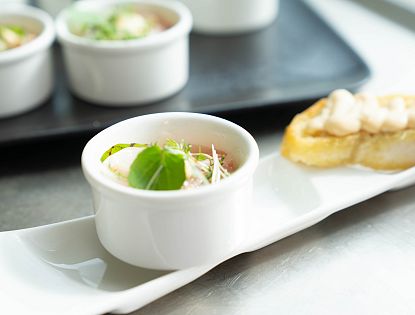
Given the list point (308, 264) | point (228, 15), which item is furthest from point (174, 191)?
point (228, 15)

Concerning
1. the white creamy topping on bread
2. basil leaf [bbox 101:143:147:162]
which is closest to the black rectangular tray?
the white creamy topping on bread

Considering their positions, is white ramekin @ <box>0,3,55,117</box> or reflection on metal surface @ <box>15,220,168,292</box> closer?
reflection on metal surface @ <box>15,220,168,292</box>

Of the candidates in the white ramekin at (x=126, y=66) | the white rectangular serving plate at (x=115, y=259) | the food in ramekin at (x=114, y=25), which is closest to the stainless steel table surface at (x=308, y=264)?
the white rectangular serving plate at (x=115, y=259)

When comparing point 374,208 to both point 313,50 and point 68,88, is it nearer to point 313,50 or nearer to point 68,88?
point 313,50

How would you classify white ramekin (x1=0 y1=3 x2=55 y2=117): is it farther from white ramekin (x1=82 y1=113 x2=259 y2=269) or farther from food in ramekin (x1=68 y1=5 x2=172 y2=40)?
white ramekin (x1=82 y1=113 x2=259 y2=269)

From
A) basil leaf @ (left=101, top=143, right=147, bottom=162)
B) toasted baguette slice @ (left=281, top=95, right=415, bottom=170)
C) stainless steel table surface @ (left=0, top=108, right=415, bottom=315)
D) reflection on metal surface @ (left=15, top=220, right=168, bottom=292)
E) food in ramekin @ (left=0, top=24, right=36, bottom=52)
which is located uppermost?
basil leaf @ (left=101, top=143, right=147, bottom=162)

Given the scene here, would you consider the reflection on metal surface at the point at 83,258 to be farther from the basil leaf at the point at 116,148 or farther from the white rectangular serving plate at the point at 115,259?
the basil leaf at the point at 116,148

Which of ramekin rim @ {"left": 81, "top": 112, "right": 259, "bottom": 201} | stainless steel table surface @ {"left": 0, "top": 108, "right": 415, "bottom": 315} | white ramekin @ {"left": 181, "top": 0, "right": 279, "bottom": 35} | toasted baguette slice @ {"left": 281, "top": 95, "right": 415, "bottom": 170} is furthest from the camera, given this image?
white ramekin @ {"left": 181, "top": 0, "right": 279, "bottom": 35}
